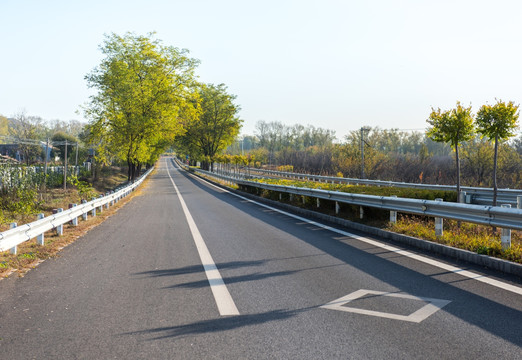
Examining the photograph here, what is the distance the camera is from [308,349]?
3.41 meters

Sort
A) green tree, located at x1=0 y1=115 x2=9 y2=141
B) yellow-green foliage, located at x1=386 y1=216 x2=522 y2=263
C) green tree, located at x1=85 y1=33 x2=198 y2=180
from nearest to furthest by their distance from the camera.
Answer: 1. yellow-green foliage, located at x1=386 y1=216 x2=522 y2=263
2. green tree, located at x1=85 y1=33 x2=198 y2=180
3. green tree, located at x1=0 y1=115 x2=9 y2=141

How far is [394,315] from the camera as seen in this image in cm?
421

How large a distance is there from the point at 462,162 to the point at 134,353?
125 feet

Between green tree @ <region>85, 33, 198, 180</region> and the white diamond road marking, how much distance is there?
1070 inches

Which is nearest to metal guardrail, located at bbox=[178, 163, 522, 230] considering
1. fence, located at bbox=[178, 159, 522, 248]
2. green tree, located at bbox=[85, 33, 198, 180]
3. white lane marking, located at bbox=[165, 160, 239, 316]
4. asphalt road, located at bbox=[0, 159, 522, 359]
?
fence, located at bbox=[178, 159, 522, 248]

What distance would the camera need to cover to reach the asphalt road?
346cm

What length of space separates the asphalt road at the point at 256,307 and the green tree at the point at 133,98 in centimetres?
2422

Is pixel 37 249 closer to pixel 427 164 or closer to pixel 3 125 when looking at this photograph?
pixel 427 164

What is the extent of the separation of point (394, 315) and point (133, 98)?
28665mm

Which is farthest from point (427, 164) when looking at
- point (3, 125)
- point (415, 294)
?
point (3, 125)

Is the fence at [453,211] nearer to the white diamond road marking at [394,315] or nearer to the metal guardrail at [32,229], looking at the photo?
the white diamond road marking at [394,315]

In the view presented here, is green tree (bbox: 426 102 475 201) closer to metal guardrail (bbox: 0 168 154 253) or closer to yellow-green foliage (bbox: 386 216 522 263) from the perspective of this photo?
yellow-green foliage (bbox: 386 216 522 263)

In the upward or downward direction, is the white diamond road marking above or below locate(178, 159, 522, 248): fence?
below

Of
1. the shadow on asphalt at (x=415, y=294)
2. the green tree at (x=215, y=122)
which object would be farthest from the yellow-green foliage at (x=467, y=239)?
the green tree at (x=215, y=122)
